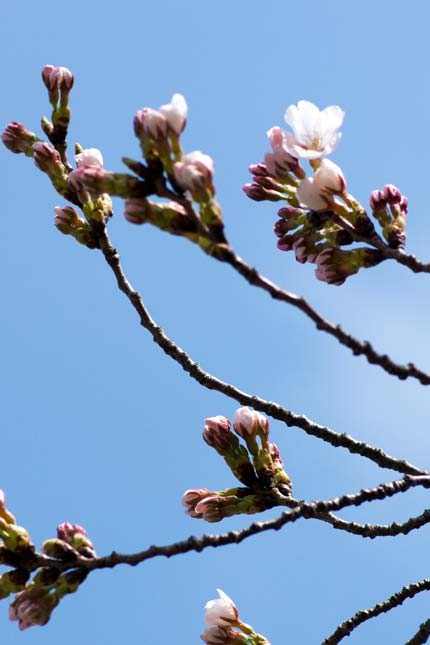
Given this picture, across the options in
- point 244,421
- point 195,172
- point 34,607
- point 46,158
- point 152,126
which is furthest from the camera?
point 46,158

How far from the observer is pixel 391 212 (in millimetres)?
3416

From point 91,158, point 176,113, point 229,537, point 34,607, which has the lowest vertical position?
point 34,607

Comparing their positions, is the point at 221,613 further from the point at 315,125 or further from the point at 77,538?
the point at 315,125

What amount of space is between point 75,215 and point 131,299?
55 cm

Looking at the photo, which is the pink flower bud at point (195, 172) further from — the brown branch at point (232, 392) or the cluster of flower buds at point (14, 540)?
the brown branch at point (232, 392)

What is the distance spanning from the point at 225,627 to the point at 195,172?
233 centimetres

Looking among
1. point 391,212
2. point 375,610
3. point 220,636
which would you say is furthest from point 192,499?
point 391,212

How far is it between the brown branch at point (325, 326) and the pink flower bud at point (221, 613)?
1.55m

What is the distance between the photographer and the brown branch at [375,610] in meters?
3.67

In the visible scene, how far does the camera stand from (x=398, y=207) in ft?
11.2

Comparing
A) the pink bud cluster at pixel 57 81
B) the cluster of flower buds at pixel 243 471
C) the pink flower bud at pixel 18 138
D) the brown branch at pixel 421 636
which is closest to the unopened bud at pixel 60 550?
the cluster of flower buds at pixel 243 471

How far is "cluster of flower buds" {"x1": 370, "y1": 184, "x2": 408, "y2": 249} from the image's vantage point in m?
3.34

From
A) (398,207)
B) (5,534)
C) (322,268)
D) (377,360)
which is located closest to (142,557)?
(5,534)

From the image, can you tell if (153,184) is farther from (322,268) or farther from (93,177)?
(322,268)
